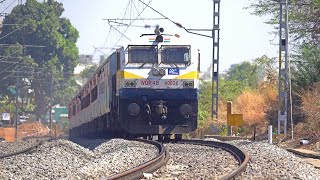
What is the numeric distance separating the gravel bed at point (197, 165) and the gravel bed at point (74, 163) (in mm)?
747

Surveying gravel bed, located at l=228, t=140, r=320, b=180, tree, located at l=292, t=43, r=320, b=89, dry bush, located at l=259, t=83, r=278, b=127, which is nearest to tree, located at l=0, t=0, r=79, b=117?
dry bush, located at l=259, t=83, r=278, b=127

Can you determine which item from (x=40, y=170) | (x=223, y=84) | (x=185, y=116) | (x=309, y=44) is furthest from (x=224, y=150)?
(x=223, y=84)

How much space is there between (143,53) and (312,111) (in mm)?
6141

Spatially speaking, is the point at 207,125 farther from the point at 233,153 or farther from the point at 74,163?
the point at 74,163

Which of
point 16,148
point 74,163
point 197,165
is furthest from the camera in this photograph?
point 16,148

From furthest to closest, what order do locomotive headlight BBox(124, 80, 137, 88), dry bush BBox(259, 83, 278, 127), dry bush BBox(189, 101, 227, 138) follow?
dry bush BBox(189, 101, 227, 138)
dry bush BBox(259, 83, 278, 127)
locomotive headlight BBox(124, 80, 137, 88)

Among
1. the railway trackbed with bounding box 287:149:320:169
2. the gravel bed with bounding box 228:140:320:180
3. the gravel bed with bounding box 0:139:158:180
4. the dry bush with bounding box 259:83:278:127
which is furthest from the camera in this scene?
the dry bush with bounding box 259:83:278:127

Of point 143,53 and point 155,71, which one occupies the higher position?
point 143,53

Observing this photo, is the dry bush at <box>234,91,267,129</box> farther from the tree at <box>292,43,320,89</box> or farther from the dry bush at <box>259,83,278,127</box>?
the tree at <box>292,43,320,89</box>

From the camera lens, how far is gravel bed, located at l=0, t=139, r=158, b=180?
12.6 metres

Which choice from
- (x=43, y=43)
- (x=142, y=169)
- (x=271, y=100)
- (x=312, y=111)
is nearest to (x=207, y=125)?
(x=271, y=100)

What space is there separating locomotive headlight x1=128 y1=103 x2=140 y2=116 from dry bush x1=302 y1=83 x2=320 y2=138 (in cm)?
537

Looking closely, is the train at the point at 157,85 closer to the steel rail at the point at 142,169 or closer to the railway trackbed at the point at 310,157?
the railway trackbed at the point at 310,157

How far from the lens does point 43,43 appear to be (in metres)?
75.2
